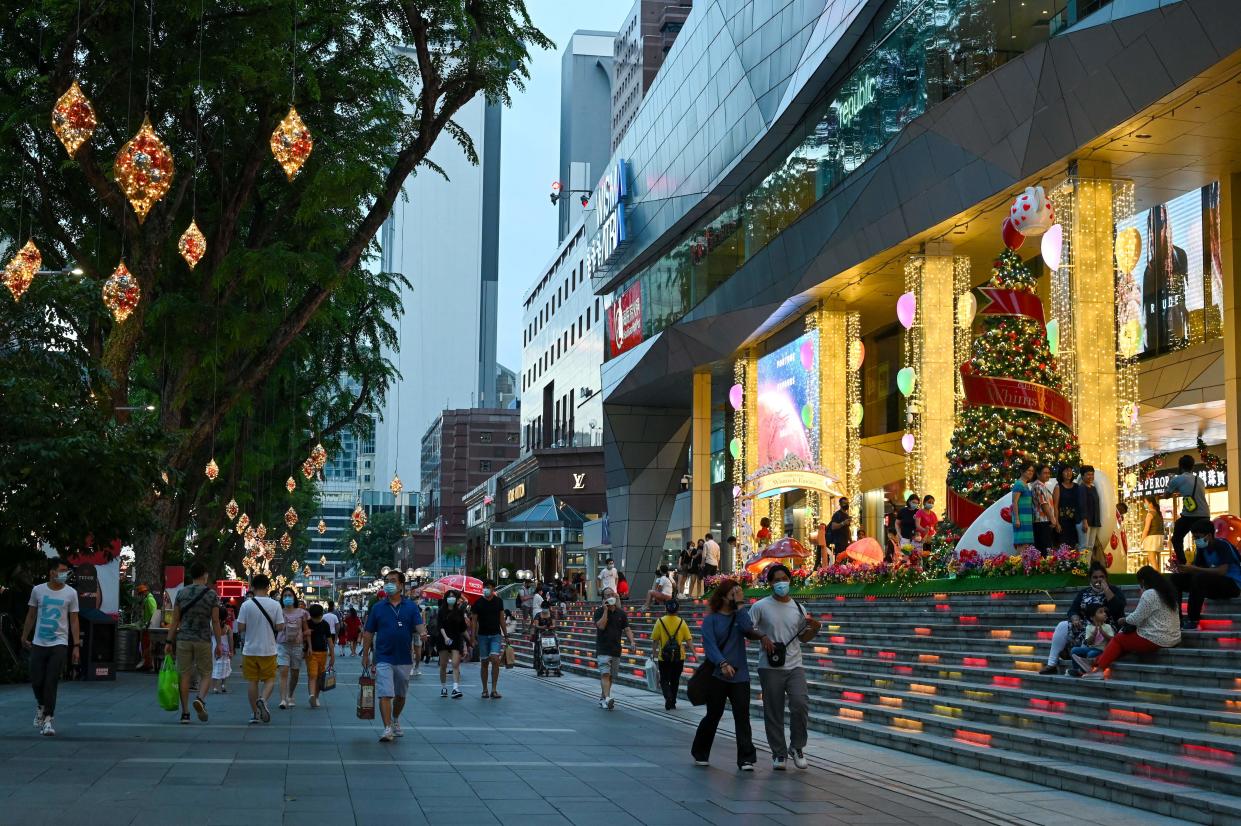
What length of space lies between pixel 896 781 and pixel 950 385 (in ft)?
58.8

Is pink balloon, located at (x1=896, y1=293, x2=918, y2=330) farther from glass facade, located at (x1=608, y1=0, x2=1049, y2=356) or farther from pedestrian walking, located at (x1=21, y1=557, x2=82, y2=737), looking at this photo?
pedestrian walking, located at (x1=21, y1=557, x2=82, y2=737)

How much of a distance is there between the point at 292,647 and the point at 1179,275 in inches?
847

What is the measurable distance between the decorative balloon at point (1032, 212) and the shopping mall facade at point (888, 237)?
0.41 meters

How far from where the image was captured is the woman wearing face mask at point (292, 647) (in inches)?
778

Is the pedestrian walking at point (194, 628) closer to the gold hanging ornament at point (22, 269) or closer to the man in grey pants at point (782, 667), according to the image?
the gold hanging ornament at point (22, 269)

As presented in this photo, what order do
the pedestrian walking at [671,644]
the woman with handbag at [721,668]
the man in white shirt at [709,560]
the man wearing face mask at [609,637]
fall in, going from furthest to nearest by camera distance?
the man in white shirt at [709,560], the man wearing face mask at [609,637], the pedestrian walking at [671,644], the woman with handbag at [721,668]

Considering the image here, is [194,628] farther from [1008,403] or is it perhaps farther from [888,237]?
[888,237]

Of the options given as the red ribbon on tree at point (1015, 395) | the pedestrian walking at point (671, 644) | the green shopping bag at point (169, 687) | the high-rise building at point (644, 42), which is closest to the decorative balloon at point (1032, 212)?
the red ribbon on tree at point (1015, 395)

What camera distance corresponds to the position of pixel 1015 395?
22.7m

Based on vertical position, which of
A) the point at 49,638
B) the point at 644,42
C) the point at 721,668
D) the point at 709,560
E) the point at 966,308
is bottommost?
the point at 721,668

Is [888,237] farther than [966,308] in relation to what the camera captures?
Yes

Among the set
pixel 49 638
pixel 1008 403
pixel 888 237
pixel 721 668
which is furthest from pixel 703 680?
pixel 888 237

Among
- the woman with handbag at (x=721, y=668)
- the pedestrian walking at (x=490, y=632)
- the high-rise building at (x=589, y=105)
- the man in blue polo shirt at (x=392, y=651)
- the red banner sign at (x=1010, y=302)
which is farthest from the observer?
the high-rise building at (x=589, y=105)

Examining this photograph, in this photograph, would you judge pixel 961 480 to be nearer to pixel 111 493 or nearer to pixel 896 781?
pixel 896 781
